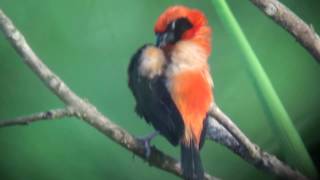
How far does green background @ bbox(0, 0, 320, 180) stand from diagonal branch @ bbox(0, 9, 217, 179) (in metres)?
0.01

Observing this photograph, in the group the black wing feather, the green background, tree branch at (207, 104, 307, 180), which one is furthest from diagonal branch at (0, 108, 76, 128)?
tree branch at (207, 104, 307, 180)

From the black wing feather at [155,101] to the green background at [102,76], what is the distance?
0.05 ft

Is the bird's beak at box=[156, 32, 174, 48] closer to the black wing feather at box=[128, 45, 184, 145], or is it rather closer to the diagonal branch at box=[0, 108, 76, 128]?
the black wing feather at box=[128, 45, 184, 145]

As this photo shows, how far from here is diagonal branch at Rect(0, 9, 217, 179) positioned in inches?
39.8

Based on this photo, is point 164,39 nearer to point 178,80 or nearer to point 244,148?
point 178,80

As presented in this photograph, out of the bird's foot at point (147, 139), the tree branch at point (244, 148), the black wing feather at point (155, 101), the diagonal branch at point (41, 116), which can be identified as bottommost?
the tree branch at point (244, 148)

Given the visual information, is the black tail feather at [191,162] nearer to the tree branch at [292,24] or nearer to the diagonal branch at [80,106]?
the diagonal branch at [80,106]

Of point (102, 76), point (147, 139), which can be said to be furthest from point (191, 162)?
point (102, 76)

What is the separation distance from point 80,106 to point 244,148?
0.31 meters

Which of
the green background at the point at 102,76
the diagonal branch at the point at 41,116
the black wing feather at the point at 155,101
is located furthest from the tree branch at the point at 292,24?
the diagonal branch at the point at 41,116

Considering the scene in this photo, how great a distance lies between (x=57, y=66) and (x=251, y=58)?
34 cm

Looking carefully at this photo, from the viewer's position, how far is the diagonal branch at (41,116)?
1.04 meters

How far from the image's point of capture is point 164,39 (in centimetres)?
104

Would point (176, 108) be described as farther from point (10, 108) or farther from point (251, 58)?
point (10, 108)
